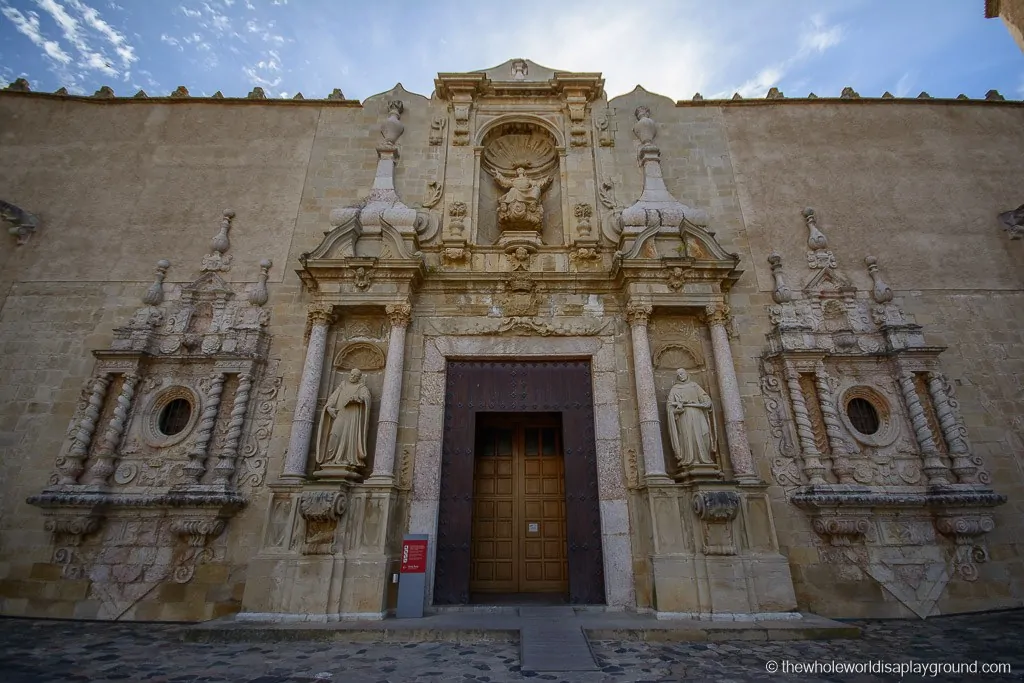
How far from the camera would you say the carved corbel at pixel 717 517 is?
262 inches

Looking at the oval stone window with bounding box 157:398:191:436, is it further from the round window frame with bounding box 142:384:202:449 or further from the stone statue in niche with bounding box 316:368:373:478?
the stone statue in niche with bounding box 316:368:373:478

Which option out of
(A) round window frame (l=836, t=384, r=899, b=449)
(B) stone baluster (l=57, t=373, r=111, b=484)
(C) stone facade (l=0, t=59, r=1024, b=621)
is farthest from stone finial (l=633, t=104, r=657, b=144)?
(B) stone baluster (l=57, t=373, r=111, b=484)

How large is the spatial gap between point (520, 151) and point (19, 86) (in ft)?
37.0

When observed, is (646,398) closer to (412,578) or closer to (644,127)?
(412,578)

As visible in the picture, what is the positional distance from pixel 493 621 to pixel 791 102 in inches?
476

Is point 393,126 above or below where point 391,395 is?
above

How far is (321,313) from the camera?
27.0ft

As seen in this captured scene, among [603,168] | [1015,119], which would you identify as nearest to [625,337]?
[603,168]

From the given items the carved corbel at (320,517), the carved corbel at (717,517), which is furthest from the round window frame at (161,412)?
the carved corbel at (717,517)

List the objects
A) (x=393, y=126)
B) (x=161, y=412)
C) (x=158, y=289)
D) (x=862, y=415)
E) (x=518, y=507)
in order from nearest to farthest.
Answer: (x=161, y=412) → (x=862, y=415) → (x=518, y=507) → (x=158, y=289) → (x=393, y=126)

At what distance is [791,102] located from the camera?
1109cm

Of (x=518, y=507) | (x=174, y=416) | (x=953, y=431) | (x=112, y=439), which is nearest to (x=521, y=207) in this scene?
(x=518, y=507)

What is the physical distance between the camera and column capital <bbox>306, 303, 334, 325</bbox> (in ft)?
27.0

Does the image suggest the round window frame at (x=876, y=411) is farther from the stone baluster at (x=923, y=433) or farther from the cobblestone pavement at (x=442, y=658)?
the cobblestone pavement at (x=442, y=658)
